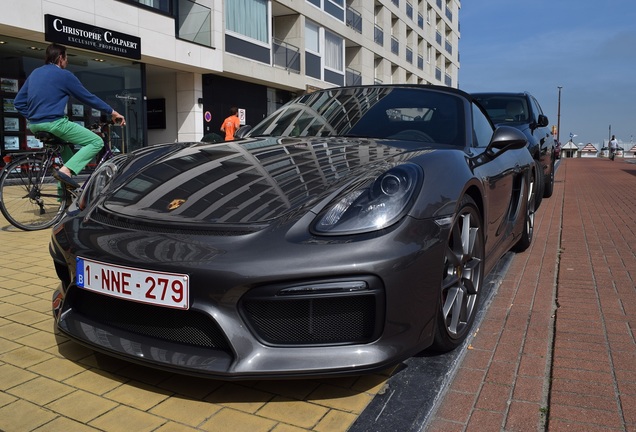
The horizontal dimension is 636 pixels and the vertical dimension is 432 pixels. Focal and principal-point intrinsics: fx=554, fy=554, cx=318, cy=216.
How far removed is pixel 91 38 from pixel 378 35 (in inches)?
797

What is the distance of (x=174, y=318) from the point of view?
80.2 inches

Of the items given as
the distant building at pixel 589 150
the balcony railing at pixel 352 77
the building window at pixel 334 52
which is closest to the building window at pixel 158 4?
the building window at pixel 334 52

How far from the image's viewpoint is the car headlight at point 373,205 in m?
2.04

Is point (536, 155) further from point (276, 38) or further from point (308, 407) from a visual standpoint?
point (276, 38)

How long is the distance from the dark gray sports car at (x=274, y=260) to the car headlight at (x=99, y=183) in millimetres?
17

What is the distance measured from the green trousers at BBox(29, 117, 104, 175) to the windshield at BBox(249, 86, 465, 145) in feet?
7.28

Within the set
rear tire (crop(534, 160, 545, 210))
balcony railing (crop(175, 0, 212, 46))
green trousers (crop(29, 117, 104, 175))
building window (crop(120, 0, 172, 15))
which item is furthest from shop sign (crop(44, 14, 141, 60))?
rear tire (crop(534, 160, 545, 210))

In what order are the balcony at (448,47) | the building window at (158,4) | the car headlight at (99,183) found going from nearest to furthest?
the car headlight at (99,183) → the building window at (158,4) → the balcony at (448,47)

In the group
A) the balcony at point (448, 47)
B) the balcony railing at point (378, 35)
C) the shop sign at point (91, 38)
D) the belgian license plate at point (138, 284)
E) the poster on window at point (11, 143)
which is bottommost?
the belgian license plate at point (138, 284)

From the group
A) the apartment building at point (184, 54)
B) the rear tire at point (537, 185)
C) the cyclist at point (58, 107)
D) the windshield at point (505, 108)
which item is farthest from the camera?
the apartment building at point (184, 54)

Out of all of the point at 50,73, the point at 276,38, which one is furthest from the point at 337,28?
the point at 50,73

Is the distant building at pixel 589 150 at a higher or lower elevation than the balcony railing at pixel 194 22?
lower

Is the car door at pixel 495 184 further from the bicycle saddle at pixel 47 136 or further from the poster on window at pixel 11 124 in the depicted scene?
the poster on window at pixel 11 124

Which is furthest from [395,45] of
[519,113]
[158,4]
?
[519,113]
